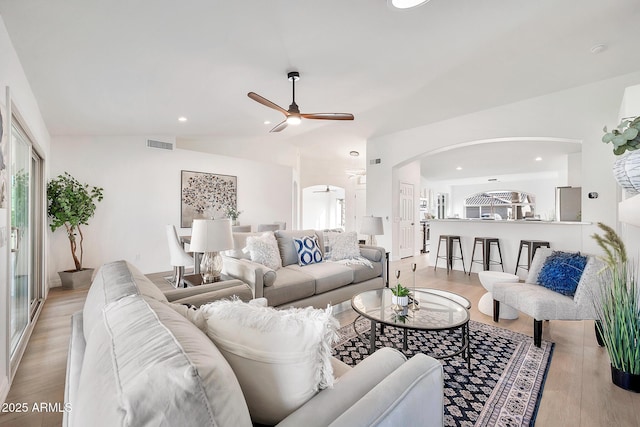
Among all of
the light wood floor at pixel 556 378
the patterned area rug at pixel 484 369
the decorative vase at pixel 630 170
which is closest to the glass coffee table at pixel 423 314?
the patterned area rug at pixel 484 369

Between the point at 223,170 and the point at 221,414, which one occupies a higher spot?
the point at 223,170

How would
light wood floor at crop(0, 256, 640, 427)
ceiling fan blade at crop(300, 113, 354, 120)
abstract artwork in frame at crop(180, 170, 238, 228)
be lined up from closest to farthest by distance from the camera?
light wood floor at crop(0, 256, 640, 427) < ceiling fan blade at crop(300, 113, 354, 120) < abstract artwork in frame at crop(180, 170, 238, 228)

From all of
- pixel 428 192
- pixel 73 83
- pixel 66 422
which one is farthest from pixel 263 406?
pixel 428 192

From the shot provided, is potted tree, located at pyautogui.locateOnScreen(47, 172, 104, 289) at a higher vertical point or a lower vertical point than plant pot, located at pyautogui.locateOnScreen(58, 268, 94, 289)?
higher

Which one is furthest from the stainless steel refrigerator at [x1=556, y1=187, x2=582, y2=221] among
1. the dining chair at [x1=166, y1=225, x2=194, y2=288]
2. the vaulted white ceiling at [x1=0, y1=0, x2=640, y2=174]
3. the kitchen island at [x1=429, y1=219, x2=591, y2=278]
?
the dining chair at [x1=166, y1=225, x2=194, y2=288]

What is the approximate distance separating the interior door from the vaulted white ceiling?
8.59 feet

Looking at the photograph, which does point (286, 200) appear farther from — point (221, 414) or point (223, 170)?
point (221, 414)

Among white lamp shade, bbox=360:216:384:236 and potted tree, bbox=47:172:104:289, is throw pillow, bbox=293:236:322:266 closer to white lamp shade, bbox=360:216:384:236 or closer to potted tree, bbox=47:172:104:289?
white lamp shade, bbox=360:216:384:236

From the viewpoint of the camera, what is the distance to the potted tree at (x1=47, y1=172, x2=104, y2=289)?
13.1 ft

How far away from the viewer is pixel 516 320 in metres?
3.03

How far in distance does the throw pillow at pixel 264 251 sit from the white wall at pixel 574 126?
4.05 m

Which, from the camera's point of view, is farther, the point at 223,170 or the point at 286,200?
the point at 286,200

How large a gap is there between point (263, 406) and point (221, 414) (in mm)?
318

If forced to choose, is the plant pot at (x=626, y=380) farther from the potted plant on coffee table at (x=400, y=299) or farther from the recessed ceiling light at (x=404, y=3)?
the recessed ceiling light at (x=404, y=3)
